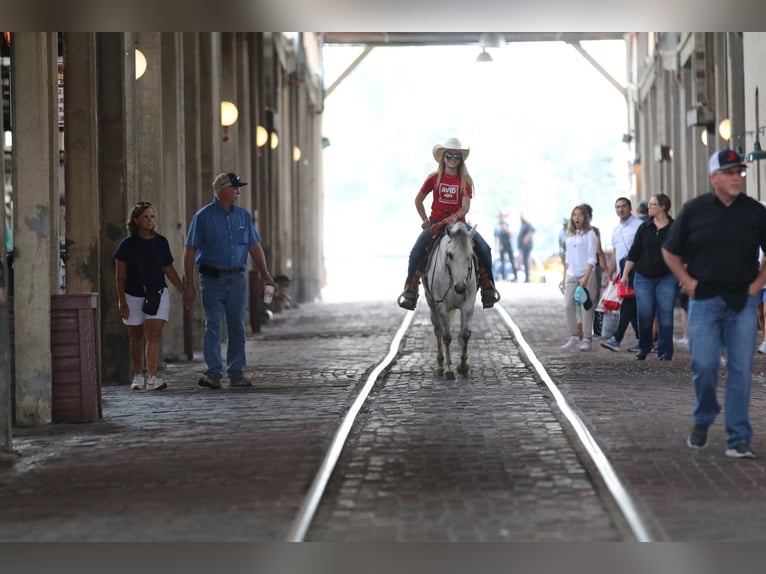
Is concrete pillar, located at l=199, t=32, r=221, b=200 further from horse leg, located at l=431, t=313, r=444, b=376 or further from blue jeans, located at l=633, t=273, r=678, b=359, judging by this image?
blue jeans, located at l=633, t=273, r=678, b=359

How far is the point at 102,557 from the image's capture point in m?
7.26

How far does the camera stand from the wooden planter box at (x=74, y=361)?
12.2 metres

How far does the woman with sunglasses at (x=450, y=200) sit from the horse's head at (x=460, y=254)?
10.8 inches

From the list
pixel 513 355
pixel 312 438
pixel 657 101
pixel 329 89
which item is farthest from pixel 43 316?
pixel 329 89

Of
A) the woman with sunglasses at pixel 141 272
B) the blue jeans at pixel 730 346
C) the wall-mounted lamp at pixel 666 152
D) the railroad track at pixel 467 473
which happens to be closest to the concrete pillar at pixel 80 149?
the woman with sunglasses at pixel 141 272

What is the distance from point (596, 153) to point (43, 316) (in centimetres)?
7223

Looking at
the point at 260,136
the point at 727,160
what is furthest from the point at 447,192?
the point at 260,136

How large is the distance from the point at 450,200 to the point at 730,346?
20.6ft

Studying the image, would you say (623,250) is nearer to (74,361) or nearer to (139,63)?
(139,63)

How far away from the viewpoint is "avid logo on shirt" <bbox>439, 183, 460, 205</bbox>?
15480 mm

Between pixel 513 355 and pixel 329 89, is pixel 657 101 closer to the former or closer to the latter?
pixel 329 89

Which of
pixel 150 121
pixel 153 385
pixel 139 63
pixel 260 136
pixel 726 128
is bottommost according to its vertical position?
pixel 153 385

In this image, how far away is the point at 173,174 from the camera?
1852 centimetres

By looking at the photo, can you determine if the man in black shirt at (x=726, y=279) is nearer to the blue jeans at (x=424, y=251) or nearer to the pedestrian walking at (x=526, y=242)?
the blue jeans at (x=424, y=251)
